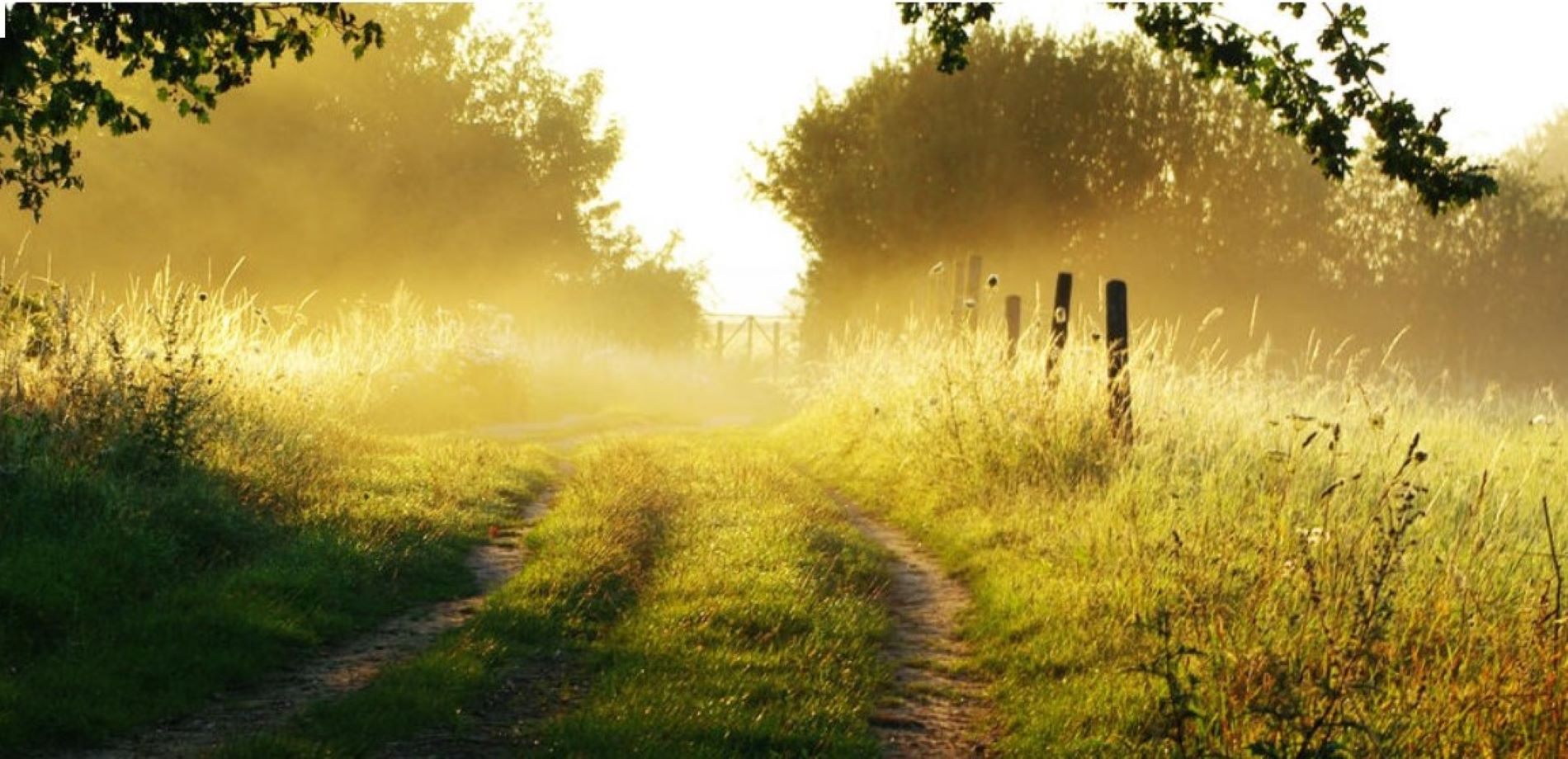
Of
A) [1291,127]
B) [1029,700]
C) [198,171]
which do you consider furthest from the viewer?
[198,171]

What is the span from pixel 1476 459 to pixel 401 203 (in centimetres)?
2961

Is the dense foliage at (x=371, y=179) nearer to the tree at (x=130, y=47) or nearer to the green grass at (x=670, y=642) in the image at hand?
the tree at (x=130, y=47)

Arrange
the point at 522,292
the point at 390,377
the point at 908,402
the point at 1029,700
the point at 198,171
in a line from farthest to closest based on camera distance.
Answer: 1. the point at 522,292
2. the point at 198,171
3. the point at 390,377
4. the point at 908,402
5. the point at 1029,700

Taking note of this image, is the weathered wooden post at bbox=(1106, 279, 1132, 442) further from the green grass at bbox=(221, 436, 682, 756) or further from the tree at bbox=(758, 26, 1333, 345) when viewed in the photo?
the tree at bbox=(758, 26, 1333, 345)

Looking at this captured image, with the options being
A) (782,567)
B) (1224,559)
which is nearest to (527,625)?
(782,567)

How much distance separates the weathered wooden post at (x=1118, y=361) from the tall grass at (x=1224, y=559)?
14 centimetres

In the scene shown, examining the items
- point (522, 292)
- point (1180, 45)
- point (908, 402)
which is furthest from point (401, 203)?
point (1180, 45)

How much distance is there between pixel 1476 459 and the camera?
14.6 m

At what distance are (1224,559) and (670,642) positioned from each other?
3407mm

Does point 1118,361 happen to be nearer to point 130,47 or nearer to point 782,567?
point 782,567

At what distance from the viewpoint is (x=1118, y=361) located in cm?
1457

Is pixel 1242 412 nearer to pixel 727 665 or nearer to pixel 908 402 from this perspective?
pixel 908 402

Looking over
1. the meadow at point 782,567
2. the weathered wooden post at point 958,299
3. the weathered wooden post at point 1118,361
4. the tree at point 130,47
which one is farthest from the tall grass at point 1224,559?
the tree at point 130,47

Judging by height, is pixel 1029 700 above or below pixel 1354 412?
below
